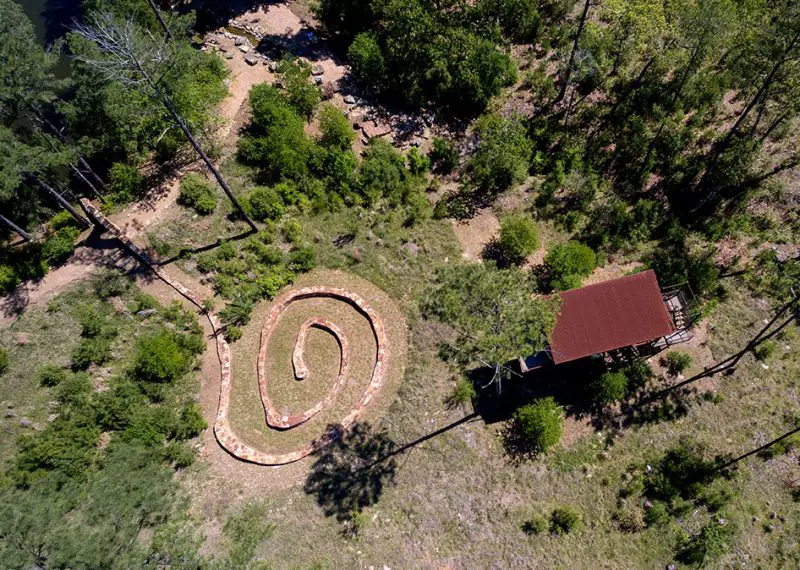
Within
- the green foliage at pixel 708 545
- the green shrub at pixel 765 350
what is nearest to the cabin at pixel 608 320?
the green shrub at pixel 765 350

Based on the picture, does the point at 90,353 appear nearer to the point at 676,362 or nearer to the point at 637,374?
the point at 637,374

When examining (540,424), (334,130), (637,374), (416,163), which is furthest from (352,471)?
(334,130)

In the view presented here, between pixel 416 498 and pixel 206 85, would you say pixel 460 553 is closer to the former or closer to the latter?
pixel 416 498

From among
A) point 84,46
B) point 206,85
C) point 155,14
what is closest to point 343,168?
point 206,85

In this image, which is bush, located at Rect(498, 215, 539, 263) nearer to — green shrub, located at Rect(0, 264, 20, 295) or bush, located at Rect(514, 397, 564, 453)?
bush, located at Rect(514, 397, 564, 453)

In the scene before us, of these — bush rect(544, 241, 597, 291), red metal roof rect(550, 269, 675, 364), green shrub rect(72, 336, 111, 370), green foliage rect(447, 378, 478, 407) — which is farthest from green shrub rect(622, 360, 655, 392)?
green shrub rect(72, 336, 111, 370)

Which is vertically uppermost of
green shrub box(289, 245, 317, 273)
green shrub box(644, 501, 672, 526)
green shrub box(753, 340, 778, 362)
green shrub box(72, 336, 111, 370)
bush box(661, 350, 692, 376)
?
green shrub box(289, 245, 317, 273)
